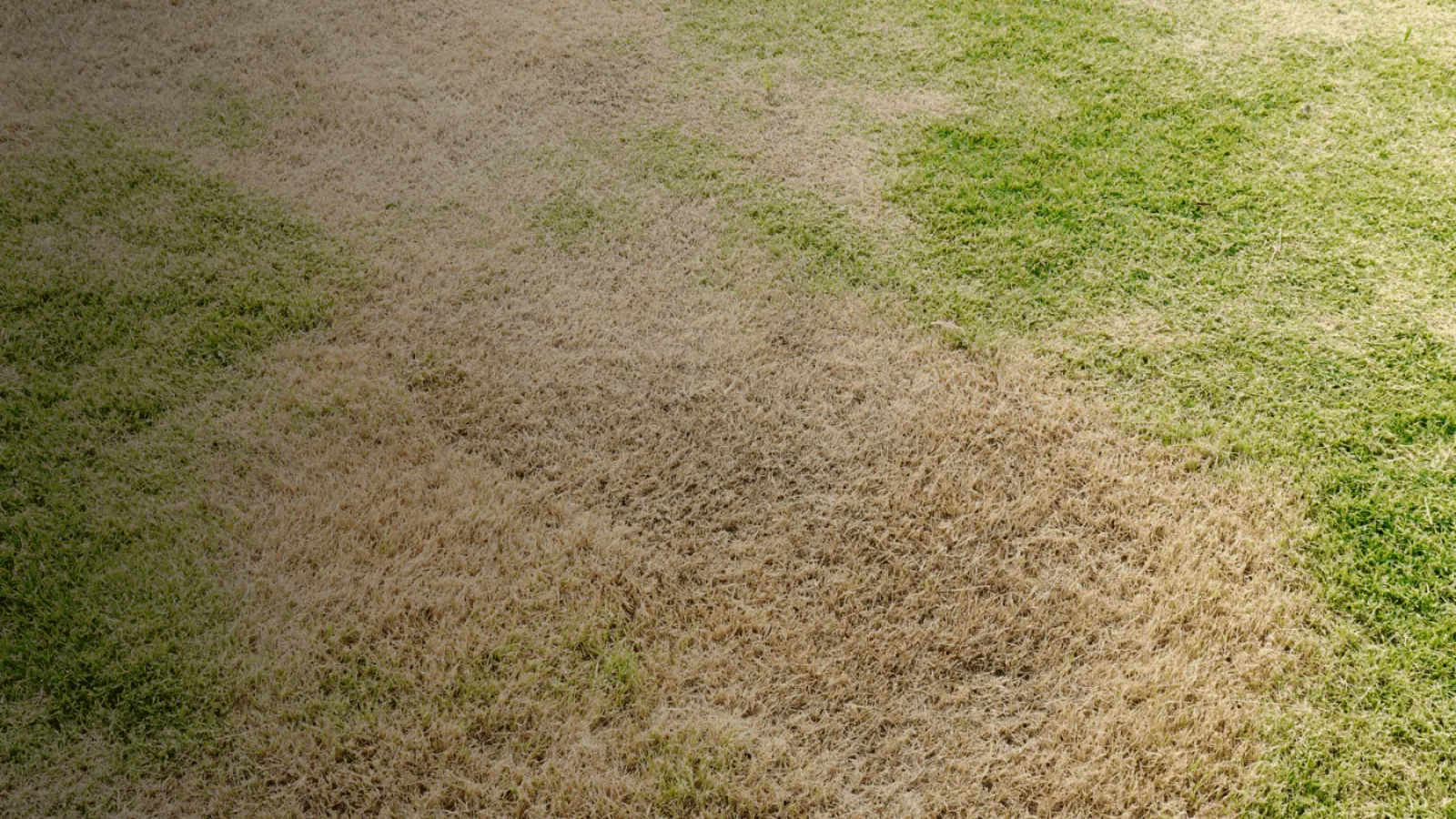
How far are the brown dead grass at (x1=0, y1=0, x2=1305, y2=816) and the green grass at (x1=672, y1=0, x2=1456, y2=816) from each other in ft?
0.38

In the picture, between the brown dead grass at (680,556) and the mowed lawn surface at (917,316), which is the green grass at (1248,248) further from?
the brown dead grass at (680,556)

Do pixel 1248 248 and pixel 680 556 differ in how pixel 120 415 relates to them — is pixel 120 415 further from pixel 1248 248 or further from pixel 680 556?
pixel 1248 248

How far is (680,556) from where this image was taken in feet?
4.72

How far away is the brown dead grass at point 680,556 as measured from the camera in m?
1.19

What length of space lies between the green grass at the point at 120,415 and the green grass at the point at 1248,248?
1.11 m

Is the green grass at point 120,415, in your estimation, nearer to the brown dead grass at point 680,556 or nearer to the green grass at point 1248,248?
the brown dead grass at point 680,556

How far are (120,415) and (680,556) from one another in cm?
108

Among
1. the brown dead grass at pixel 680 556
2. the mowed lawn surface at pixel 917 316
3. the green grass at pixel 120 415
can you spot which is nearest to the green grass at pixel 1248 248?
the mowed lawn surface at pixel 917 316

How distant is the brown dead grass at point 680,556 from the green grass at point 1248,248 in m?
0.12

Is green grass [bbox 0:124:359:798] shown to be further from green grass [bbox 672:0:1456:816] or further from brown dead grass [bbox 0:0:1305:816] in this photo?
green grass [bbox 672:0:1456:816]

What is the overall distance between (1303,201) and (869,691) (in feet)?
5.35

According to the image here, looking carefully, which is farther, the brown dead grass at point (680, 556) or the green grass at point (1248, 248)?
the green grass at point (1248, 248)

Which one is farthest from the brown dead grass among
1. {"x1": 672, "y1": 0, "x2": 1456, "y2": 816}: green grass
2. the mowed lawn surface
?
{"x1": 672, "y1": 0, "x2": 1456, "y2": 816}: green grass

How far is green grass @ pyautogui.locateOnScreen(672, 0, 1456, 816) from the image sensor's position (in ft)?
4.31
